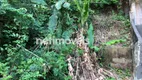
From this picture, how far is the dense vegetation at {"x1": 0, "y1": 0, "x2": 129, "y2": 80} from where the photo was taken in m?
3.32

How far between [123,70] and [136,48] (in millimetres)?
555

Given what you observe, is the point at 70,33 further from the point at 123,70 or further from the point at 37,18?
the point at 123,70

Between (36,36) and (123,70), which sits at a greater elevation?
(36,36)

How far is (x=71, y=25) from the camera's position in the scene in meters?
4.31

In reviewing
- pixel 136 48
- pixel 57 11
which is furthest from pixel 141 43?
pixel 57 11

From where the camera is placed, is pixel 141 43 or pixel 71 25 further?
pixel 71 25

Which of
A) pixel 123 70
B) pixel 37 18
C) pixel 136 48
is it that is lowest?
pixel 123 70

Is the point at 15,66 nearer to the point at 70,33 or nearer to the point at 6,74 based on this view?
the point at 6,74

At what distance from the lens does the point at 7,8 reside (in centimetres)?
355

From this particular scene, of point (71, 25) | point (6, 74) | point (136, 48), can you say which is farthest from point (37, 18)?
point (136, 48)

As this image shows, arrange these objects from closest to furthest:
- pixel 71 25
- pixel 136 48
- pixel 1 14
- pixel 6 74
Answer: pixel 6 74, pixel 1 14, pixel 136 48, pixel 71 25

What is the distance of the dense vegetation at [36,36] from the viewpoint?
332 centimetres

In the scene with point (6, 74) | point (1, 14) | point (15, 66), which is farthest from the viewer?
point (1, 14)

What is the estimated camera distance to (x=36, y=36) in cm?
411
